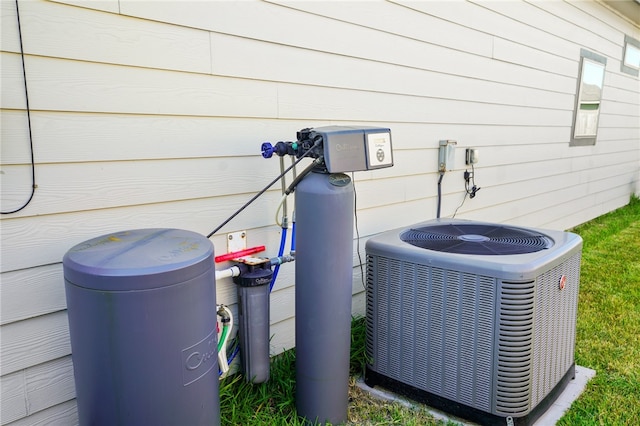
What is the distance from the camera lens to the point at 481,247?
2.03 meters

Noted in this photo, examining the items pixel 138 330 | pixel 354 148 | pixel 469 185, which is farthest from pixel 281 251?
pixel 469 185

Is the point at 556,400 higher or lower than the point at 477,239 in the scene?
lower

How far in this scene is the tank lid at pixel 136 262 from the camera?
4.09 ft

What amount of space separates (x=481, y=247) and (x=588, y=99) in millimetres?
4221

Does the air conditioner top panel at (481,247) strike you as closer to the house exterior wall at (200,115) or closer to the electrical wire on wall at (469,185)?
the house exterior wall at (200,115)

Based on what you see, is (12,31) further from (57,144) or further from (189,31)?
(189,31)

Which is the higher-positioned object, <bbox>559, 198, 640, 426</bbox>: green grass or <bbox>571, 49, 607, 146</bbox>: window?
<bbox>571, 49, 607, 146</bbox>: window

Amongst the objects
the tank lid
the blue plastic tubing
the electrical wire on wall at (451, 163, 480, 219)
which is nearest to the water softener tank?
the tank lid

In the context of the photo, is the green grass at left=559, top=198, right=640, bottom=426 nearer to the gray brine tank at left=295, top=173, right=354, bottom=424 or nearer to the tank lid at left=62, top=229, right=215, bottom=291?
the gray brine tank at left=295, top=173, right=354, bottom=424

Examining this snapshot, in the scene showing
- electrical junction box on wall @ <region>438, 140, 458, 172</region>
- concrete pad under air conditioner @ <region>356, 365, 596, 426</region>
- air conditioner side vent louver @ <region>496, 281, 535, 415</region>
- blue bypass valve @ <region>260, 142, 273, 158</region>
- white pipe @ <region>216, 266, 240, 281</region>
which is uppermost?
blue bypass valve @ <region>260, 142, 273, 158</region>

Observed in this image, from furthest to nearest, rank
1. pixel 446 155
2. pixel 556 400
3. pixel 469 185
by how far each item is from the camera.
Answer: pixel 469 185 < pixel 446 155 < pixel 556 400

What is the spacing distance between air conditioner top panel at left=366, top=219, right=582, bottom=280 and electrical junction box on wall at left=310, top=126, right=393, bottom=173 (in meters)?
0.43

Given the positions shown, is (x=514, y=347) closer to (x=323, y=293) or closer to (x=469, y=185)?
(x=323, y=293)

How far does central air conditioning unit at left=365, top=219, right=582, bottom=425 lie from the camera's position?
1.83 meters
